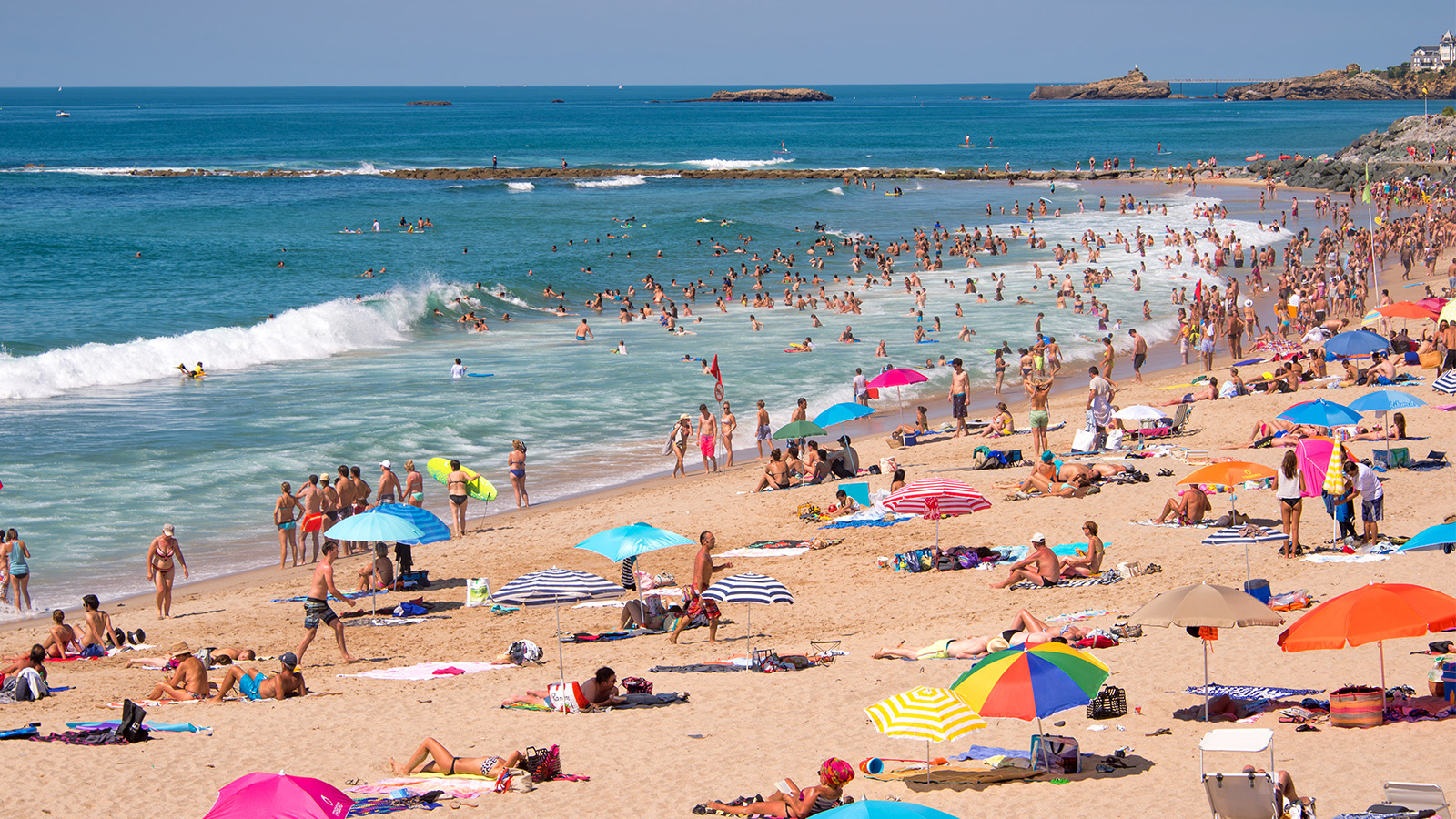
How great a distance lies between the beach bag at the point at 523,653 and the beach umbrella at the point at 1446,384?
14972 millimetres

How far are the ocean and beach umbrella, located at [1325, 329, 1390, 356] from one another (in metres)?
8.34

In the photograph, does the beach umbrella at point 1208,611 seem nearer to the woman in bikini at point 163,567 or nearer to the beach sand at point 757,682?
the beach sand at point 757,682

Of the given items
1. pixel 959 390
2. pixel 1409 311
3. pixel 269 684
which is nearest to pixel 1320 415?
pixel 959 390

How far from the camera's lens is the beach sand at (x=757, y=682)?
8.25 m

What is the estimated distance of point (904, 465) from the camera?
1886 centimetres

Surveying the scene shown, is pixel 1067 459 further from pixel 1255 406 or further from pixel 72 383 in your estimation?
pixel 72 383

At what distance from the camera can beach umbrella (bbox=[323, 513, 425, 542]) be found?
13.1 m

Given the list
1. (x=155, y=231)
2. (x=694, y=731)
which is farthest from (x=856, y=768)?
(x=155, y=231)

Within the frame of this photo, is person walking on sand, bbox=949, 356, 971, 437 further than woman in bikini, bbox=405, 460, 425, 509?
Yes

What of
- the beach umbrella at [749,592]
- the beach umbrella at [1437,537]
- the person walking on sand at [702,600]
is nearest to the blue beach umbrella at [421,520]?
the person walking on sand at [702,600]

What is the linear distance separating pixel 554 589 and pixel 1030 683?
4.77 metres

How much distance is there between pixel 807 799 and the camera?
A: 25.1 feet

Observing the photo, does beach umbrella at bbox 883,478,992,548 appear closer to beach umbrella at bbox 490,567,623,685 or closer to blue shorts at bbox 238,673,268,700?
beach umbrella at bbox 490,567,623,685

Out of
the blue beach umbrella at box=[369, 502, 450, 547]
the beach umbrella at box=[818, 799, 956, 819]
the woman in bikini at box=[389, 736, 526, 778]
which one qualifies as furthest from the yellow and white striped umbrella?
the blue beach umbrella at box=[369, 502, 450, 547]
